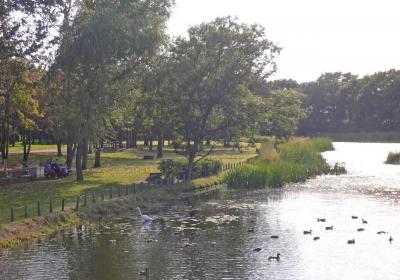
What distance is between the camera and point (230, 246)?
2830 cm

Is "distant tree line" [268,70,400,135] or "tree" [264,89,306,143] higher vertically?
"distant tree line" [268,70,400,135]

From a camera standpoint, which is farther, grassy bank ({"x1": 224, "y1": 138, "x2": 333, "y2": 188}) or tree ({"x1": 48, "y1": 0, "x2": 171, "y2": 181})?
grassy bank ({"x1": 224, "y1": 138, "x2": 333, "y2": 188})

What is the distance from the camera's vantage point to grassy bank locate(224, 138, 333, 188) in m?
54.4

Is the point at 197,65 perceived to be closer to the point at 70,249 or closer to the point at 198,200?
the point at 198,200

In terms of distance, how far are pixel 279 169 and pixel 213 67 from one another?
12061 millimetres

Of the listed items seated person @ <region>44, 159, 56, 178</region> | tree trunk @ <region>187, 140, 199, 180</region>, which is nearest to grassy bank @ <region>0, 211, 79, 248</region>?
seated person @ <region>44, 159, 56, 178</region>

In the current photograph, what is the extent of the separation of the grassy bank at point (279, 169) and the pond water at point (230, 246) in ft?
34.2

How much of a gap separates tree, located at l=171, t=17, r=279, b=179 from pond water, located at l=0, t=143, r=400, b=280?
13507mm

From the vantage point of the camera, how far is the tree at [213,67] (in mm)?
53844

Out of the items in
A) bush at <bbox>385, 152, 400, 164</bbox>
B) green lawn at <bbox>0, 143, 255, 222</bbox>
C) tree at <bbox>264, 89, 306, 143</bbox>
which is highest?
tree at <bbox>264, 89, 306, 143</bbox>

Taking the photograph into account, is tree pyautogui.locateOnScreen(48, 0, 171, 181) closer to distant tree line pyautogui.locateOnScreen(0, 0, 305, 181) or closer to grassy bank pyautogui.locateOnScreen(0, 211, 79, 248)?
distant tree line pyautogui.locateOnScreen(0, 0, 305, 181)

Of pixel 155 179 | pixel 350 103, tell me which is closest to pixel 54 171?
pixel 155 179

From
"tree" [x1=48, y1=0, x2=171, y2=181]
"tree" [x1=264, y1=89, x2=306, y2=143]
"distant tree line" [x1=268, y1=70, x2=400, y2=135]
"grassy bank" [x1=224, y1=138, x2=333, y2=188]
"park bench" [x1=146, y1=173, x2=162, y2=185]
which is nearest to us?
"tree" [x1=48, y1=0, x2=171, y2=181]

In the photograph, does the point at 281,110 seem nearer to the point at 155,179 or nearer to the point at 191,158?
the point at 191,158
